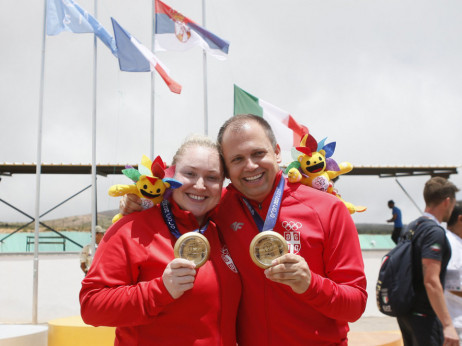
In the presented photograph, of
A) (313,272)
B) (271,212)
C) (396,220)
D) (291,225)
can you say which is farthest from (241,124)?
(396,220)

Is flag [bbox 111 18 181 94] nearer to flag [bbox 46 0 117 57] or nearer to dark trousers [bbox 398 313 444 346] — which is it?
flag [bbox 46 0 117 57]

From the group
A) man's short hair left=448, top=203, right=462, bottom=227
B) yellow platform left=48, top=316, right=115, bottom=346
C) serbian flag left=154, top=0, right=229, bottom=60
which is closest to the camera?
man's short hair left=448, top=203, right=462, bottom=227

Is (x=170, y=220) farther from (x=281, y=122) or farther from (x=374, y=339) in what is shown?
(x=281, y=122)

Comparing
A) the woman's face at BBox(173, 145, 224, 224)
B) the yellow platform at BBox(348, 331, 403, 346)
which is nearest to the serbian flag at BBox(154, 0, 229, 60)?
the yellow platform at BBox(348, 331, 403, 346)

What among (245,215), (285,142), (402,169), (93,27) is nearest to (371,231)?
(402,169)

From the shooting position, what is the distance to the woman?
209 cm

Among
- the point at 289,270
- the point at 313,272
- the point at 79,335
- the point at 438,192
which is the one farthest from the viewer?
the point at 79,335

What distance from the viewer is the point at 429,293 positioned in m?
3.54

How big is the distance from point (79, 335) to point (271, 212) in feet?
13.6

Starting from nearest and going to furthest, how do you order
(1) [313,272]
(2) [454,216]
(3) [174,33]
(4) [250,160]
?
(1) [313,272]
(4) [250,160]
(2) [454,216]
(3) [174,33]

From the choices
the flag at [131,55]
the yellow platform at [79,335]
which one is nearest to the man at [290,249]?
the yellow platform at [79,335]

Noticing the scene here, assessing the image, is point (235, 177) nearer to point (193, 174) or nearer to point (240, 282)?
point (193, 174)

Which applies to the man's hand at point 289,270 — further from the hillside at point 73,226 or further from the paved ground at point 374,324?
the hillside at point 73,226

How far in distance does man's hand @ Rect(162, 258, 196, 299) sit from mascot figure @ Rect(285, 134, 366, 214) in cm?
102
